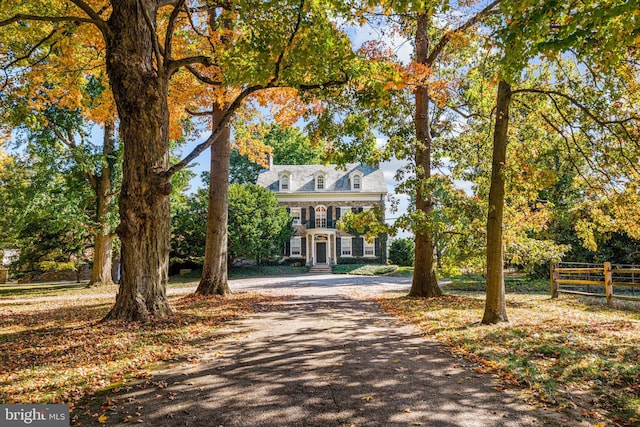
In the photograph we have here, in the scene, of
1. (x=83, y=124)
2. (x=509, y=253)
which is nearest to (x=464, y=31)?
(x=509, y=253)

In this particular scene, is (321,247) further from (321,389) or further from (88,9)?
(321,389)

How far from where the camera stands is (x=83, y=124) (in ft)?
57.6

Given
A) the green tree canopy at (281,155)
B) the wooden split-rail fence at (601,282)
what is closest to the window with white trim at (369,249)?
the green tree canopy at (281,155)

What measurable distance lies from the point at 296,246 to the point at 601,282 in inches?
978

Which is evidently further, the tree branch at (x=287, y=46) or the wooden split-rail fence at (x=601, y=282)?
the wooden split-rail fence at (x=601, y=282)

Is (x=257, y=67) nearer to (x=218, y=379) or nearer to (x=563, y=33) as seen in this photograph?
(x=563, y=33)

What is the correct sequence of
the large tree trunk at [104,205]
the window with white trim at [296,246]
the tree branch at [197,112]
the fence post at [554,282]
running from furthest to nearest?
1. the window with white trim at [296,246]
2. the large tree trunk at [104,205]
3. the tree branch at [197,112]
4. the fence post at [554,282]

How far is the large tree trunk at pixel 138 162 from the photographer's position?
22.2 ft

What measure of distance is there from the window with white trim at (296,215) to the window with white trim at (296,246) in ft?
4.59

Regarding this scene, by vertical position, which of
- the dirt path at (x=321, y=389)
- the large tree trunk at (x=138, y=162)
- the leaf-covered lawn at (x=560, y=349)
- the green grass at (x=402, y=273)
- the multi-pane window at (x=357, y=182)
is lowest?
the green grass at (x=402, y=273)

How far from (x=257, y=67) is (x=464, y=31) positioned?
6.53 meters

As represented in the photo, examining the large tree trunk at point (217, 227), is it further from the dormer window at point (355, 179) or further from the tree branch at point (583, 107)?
the dormer window at point (355, 179)

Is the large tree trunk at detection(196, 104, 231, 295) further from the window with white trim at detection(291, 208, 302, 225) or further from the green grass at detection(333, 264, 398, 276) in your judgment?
the window with white trim at detection(291, 208, 302, 225)

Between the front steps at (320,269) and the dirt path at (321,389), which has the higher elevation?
the dirt path at (321,389)
